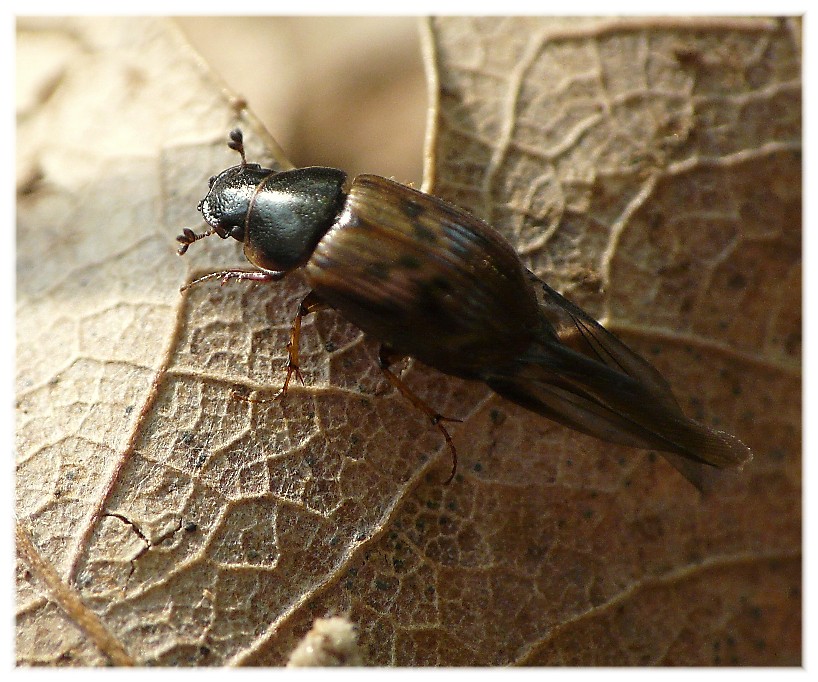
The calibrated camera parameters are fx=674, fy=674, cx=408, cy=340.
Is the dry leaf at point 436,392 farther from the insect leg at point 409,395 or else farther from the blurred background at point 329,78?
the blurred background at point 329,78

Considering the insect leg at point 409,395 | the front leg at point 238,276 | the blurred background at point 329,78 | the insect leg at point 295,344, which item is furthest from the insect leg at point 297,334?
the blurred background at point 329,78

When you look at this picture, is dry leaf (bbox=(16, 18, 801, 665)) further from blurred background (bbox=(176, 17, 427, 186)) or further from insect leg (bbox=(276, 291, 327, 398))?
blurred background (bbox=(176, 17, 427, 186))

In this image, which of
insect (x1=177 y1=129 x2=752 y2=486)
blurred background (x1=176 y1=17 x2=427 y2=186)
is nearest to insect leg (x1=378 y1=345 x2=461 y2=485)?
insect (x1=177 y1=129 x2=752 y2=486)

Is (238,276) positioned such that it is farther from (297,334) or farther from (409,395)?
(409,395)

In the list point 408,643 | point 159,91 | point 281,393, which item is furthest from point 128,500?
point 159,91

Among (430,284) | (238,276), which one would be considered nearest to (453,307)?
(430,284)

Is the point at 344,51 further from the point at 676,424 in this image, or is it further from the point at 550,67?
the point at 676,424
